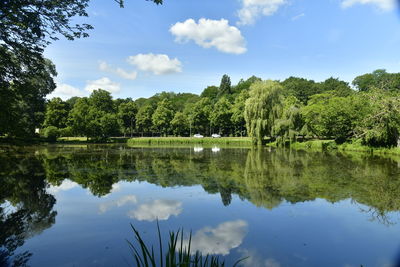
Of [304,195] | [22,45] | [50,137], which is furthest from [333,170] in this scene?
[50,137]

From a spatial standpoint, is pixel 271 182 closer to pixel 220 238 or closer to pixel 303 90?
pixel 220 238

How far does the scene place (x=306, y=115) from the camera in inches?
1656

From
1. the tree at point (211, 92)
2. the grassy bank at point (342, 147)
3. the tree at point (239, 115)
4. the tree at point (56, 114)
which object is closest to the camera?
the grassy bank at point (342, 147)

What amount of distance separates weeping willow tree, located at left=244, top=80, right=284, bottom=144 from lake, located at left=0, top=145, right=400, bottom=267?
22.4 metres

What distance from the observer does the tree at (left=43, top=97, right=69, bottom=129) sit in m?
51.7

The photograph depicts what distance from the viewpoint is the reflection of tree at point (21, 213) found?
5827mm

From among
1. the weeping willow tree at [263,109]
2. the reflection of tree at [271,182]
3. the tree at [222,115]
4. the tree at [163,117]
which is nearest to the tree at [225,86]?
the tree at [222,115]

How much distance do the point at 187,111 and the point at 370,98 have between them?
45.5 metres

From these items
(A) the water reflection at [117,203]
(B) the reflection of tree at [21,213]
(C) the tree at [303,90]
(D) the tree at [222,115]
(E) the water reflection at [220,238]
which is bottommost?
(A) the water reflection at [117,203]

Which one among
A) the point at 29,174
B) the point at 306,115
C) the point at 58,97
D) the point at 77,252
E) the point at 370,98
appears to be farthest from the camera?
the point at 58,97

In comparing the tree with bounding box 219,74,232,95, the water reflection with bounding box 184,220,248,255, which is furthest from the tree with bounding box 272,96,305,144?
the tree with bounding box 219,74,232,95

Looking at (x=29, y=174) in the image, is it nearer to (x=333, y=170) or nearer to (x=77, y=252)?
(x=77, y=252)

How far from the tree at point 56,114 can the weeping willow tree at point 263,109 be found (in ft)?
118

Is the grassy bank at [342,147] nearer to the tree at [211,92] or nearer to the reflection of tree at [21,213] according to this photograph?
the reflection of tree at [21,213]
